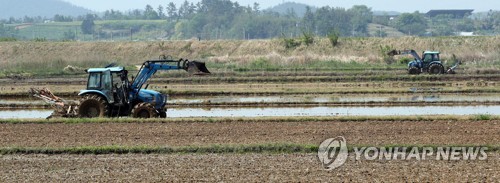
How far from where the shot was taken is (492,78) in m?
50.0

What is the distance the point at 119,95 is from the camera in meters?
29.3

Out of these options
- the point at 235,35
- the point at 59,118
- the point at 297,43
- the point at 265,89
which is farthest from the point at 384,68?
the point at 235,35

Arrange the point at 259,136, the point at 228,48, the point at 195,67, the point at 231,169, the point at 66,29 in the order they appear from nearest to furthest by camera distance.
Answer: the point at 231,169
the point at 259,136
the point at 195,67
the point at 228,48
the point at 66,29

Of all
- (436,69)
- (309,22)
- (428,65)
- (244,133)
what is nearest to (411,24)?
(309,22)

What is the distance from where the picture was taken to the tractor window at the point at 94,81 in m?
29.3

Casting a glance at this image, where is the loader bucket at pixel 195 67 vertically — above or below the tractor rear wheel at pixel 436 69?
above

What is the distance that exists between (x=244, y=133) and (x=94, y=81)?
6.96m

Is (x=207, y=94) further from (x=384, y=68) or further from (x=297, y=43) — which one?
(x=297, y=43)

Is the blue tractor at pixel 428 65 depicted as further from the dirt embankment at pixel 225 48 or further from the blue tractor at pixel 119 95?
the blue tractor at pixel 119 95

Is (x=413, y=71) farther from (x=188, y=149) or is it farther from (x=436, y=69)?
(x=188, y=149)

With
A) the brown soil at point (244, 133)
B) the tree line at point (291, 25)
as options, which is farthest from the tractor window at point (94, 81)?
the tree line at point (291, 25)

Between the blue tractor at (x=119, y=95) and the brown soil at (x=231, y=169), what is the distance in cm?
840

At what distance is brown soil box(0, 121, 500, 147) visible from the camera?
22.8 metres

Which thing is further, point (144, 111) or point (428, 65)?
point (428, 65)
